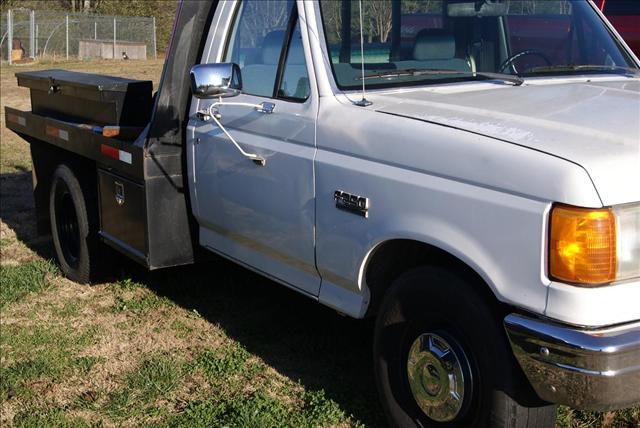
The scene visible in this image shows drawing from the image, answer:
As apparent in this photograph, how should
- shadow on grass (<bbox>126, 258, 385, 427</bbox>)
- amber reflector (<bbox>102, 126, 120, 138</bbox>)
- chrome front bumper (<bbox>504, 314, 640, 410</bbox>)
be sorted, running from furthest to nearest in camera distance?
amber reflector (<bbox>102, 126, 120, 138</bbox>) < shadow on grass (<bbox>126, 258, 385, 427</bbox>) < chrome front bumper (<bbox>504, 314, 640, 410</bbox>)

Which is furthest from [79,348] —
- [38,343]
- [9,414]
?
[9,414]

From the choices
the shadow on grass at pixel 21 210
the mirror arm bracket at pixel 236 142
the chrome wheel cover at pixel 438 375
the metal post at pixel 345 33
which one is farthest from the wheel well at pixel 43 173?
the chrome wheel cover at pixel 438 375

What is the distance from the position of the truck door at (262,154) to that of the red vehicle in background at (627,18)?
3409mm

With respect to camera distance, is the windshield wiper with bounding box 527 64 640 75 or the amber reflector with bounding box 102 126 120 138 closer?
the windshield wiper with bounding box 527 64 640 75

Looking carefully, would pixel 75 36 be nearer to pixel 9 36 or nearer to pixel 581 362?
pixel 9 36

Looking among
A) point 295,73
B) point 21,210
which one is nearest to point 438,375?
point 295,73

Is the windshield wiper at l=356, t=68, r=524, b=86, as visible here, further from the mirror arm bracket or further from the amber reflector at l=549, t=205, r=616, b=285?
the amber reflector at l=549, t=205, r=616, b=285

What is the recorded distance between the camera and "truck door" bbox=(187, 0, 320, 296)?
4027mm

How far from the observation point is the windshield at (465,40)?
409 cm

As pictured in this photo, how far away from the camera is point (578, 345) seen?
111 inches

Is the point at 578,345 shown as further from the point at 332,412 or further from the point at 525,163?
the point at 332,412

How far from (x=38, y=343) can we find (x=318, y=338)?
5.54 ft

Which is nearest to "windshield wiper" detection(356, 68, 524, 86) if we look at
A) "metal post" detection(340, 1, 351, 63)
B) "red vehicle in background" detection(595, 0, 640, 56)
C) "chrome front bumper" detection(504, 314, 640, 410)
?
"metal post" detection(340, 1, 351, 63)

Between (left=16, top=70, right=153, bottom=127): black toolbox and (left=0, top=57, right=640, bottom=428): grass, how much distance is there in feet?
3.93
